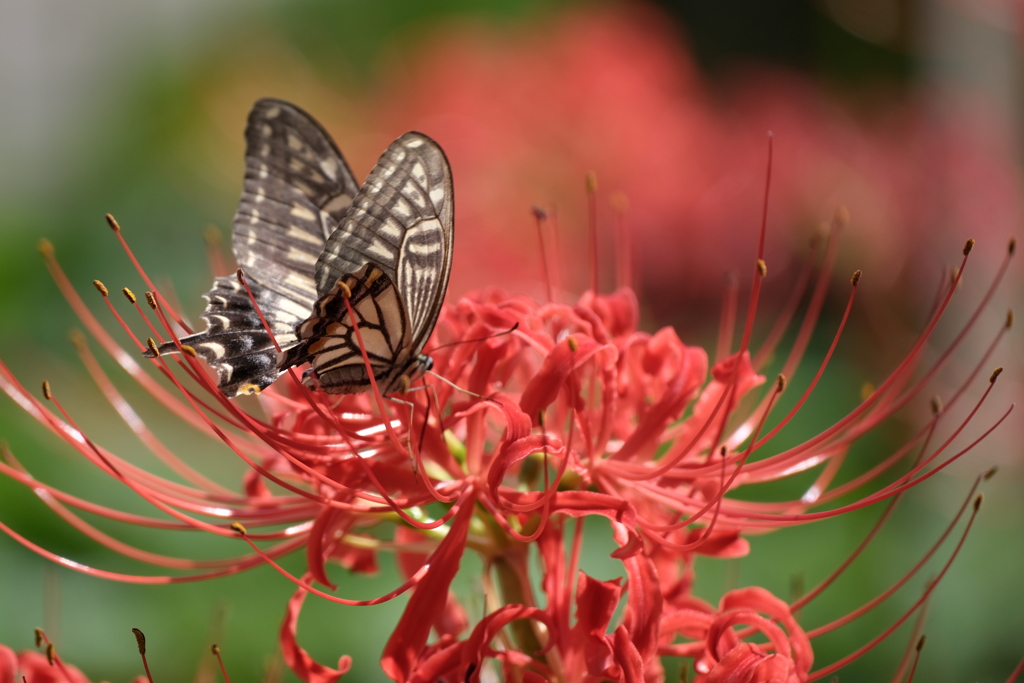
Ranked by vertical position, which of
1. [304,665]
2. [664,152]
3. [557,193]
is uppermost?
[664,152]

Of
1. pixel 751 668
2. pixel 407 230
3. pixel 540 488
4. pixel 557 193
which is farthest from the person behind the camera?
pixel 557 193

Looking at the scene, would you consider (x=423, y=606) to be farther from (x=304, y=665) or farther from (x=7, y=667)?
(x=7, y=667)

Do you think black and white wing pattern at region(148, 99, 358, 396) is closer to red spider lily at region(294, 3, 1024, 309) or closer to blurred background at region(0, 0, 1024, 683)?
blurred background at region(0, 0, 1024, 683)

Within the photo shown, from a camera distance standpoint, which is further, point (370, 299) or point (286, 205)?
point (286, 205)

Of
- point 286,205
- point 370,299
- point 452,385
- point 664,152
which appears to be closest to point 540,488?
point 452,385

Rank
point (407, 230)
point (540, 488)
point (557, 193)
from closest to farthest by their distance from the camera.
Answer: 1. point (407, 230)
2. point (540, 488)
3. point (557, 193)

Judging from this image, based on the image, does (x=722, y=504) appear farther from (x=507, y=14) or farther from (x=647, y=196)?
(x=507, y=14)

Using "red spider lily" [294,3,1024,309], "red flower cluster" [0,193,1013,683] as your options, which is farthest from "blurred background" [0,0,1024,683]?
"red flower cluster" [0,193,1013,683]

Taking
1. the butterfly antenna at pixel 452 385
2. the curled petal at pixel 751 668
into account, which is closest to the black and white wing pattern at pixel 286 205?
the butterfly antenna at pixel 452 385

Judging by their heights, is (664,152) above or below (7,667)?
above
